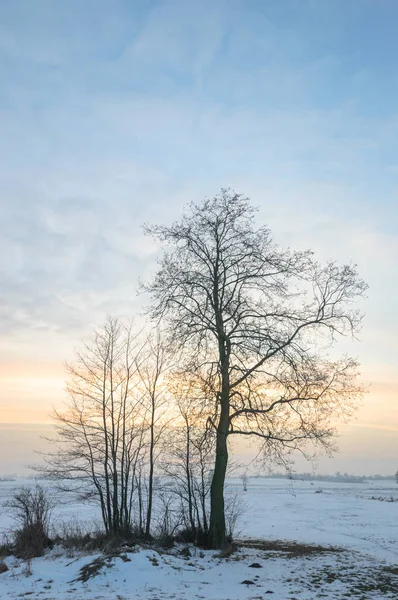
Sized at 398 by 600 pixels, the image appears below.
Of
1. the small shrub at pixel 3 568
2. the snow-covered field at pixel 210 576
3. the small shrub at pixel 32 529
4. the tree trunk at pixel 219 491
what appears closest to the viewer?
the snow-covered field at pixel 210 576

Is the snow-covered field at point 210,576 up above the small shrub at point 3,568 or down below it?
below

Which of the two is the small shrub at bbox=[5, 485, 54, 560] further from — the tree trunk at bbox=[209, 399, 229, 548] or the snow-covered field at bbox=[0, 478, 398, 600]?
the tree trunk at bbox=[209, 399, 229, 548]

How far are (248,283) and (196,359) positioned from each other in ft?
11.7

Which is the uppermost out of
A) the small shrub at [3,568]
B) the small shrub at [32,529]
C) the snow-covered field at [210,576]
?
the small shrub at [32,529]

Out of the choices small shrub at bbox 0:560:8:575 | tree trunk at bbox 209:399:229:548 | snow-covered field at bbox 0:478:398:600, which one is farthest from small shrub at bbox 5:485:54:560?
tree trunk at bbox 209:399:229:548

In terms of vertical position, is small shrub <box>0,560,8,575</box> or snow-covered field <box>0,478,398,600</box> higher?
small shrub <box>0,560,8,575</box>

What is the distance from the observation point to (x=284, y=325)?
675 inches

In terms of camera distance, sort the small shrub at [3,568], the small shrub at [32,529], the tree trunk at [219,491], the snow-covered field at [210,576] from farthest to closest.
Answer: the tree trunk at [219,491] → the small shrub at [32,529] → the small shrub at [3,568] → the snow-covered field at [210,576]

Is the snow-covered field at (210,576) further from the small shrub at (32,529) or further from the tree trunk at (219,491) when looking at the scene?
the tree trunk at (219,491)

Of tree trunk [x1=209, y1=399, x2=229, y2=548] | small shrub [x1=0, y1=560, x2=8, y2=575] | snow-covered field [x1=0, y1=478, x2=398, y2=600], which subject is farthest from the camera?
tree trunk [x1=209, y1=399, x2=229, y2=548]

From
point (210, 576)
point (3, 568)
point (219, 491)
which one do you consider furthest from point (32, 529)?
point (210, 576)

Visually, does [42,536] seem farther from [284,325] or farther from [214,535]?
[284,325]

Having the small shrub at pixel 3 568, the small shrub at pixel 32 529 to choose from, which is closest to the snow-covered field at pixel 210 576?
the small shrub at pixel 3 568

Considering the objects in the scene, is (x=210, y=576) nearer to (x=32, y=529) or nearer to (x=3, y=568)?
(x=3, y=568)
